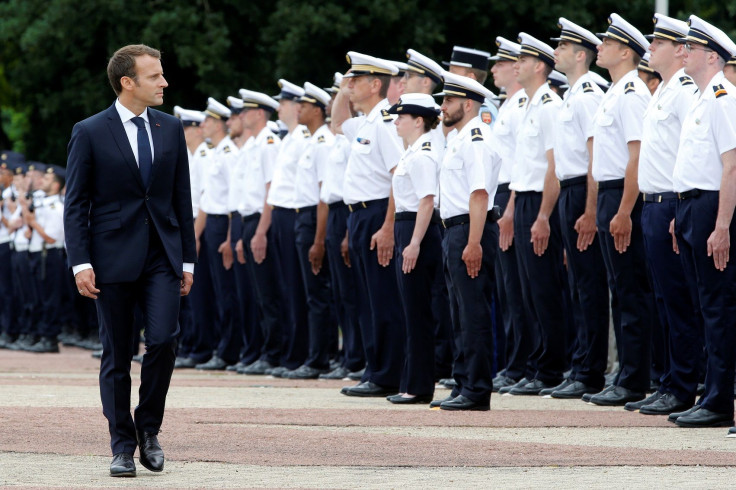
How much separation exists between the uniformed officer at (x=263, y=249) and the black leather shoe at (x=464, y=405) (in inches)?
187

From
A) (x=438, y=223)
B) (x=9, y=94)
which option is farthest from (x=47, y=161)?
(x=438, y=223)

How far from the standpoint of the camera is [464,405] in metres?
10.4

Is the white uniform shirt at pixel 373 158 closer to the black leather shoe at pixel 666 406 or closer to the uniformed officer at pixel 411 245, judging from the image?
the uniformed officer at pixel 411 245

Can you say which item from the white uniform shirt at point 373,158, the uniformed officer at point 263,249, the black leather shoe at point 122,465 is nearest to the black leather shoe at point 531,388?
the white uniform shirt at point 373,158

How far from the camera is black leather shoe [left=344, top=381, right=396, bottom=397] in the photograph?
1188 cm

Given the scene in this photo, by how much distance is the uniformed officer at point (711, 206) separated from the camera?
9.19 meters

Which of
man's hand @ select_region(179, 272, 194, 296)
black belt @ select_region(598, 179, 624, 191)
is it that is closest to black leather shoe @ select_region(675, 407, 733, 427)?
black belt @ select_region(598, 179, 624, 191)

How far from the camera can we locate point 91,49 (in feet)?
87.6

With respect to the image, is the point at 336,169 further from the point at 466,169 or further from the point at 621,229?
the point at 621,229

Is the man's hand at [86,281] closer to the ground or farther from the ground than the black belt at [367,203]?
closer to the ground

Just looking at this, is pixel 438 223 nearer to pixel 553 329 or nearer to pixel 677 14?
pixel 553 329

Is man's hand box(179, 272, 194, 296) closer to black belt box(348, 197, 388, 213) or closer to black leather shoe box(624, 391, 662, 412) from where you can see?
black leather shoe box(624, 391, 662, 412)

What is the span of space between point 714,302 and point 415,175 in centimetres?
258

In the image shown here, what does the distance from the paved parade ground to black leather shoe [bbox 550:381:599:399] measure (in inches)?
6.7
